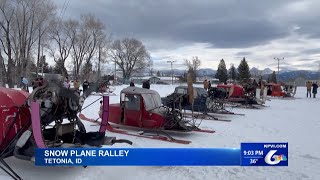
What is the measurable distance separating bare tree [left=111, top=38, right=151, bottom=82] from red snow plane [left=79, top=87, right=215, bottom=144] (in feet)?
292

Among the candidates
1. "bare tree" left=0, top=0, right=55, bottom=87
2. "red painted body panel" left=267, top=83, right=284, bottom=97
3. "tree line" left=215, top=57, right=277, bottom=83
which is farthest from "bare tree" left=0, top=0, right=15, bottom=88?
"tree line" left=215, top=57, right=277, bottom=83

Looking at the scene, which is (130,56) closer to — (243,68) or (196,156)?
(243,68)

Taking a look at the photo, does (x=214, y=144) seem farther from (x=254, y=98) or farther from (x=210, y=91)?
(x=254, y=98)

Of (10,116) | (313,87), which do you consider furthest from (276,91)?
(10,116)

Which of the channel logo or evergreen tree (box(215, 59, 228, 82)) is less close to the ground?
evergreen tree (box(215, 59, 228, 82))

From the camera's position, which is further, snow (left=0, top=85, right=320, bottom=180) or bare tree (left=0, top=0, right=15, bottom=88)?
bare tree (left=0, top=0, right=15, bottom=88)

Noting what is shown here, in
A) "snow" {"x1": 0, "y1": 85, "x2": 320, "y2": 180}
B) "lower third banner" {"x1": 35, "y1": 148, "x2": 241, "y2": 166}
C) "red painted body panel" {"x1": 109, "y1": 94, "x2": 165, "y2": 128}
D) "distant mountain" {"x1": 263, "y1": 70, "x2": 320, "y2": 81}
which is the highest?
"distant mountain" {"x1": 263, "y1": 70, "x2": 320, "y2": 81}

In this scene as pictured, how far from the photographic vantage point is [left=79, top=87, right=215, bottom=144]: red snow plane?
1141 cm

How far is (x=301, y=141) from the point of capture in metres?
10.9

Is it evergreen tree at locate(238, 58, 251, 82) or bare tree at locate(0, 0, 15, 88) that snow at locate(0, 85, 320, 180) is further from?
evergreen tree at locate(238, 58, 251, 82)

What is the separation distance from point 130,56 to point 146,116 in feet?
303

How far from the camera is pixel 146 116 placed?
11641 millimetres

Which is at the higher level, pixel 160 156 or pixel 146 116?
pixel 160 156

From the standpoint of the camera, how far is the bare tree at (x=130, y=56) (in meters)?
102
